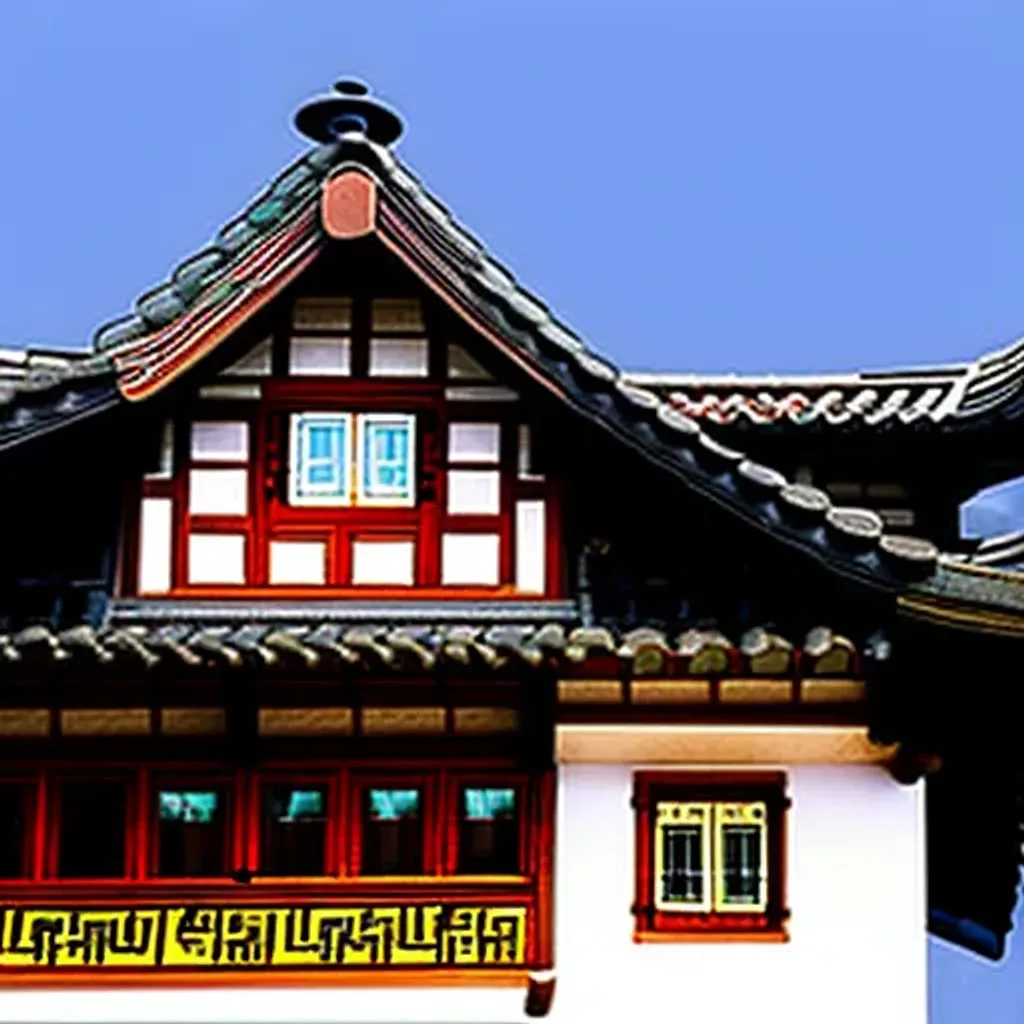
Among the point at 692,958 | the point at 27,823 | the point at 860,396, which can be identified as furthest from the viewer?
the point at 860,396

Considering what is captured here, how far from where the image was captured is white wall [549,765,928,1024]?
10320 millimetres

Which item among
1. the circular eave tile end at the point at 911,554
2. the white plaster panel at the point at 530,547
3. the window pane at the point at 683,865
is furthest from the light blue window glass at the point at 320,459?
the circular eave tile end at the point at 911,554

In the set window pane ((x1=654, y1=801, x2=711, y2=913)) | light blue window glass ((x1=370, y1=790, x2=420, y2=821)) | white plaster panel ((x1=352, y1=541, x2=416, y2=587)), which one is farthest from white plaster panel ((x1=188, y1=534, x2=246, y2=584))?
window pane ((x1=654, y1=801, x2=711, y2=913))

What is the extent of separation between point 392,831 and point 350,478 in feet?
7.03

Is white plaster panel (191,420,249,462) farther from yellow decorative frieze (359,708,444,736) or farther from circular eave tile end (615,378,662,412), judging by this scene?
circular eave tile end (615,378,662,412)

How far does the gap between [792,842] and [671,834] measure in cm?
72

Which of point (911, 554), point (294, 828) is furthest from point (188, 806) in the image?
point (911, 554)

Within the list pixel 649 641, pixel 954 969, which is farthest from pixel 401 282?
pixel 954 969

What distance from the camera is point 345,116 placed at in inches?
432

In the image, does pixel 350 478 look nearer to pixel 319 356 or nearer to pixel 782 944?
pixel 319 356

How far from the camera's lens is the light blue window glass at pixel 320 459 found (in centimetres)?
1072

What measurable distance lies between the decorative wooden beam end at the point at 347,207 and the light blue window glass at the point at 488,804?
3392mm

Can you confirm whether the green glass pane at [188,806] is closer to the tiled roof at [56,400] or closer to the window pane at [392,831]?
the window pane at [392,831]

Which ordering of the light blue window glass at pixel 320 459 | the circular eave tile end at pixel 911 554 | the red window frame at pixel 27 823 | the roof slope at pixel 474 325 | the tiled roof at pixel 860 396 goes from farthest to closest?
the tiled roof at pixel 860 396
the light blue window glass at pixel 320 459
the red window frame at pixel 27 823
the roof slope at pixel 474 325
the circular eave tile end at pixel 911 554
